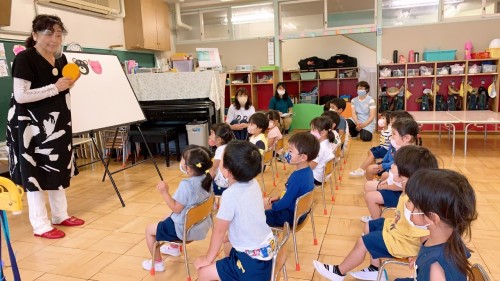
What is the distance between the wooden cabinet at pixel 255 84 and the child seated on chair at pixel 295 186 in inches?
220

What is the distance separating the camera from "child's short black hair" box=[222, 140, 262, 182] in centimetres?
149

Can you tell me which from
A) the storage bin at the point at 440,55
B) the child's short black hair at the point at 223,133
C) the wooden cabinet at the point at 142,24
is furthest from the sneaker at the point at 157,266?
the storage bin at the point at 440,55

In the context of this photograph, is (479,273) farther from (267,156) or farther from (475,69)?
(475,69)

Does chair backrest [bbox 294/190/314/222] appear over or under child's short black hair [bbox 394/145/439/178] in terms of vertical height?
under

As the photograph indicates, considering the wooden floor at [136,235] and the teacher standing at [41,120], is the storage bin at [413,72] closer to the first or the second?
the wooden floor at [136,235]

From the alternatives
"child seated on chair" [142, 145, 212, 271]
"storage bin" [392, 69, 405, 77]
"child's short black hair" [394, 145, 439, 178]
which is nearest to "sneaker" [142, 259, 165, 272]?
"child seated on chair" [142, 145, 212, 271]

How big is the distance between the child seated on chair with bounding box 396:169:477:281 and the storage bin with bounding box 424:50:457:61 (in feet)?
20.7

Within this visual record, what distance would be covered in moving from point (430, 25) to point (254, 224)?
679 cm

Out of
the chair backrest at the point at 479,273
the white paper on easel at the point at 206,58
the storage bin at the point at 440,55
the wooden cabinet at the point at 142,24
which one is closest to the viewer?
the chair backrest at the point at 479,273

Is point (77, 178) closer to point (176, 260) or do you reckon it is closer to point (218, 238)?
point (176, 260)

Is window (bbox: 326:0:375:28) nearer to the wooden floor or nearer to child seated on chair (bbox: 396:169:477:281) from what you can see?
the wooden floor

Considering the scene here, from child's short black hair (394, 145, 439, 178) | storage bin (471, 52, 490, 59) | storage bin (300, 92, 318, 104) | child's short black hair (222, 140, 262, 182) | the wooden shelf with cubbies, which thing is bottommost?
child's short black hair (394, 145, 439, 178)

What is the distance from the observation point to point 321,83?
26.6 feet

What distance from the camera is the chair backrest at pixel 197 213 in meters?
1.77
